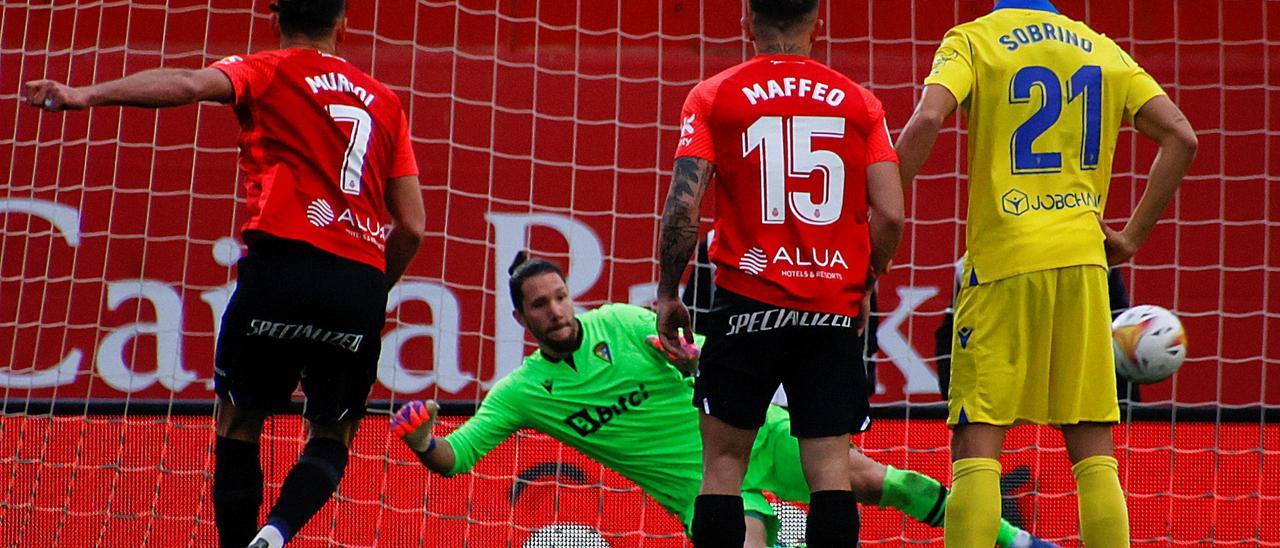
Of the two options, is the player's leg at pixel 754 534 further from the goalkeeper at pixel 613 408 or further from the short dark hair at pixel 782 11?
the short dark hair at pixel 782 11

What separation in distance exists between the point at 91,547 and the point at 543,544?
171 cm

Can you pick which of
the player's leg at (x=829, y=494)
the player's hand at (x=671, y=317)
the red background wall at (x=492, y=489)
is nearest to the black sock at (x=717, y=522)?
the player's leg at (x=829, y=494)

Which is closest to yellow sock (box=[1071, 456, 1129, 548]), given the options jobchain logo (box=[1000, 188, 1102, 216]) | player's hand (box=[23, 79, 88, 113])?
jobchain logo (box=[1000, 188, 1102, 216])

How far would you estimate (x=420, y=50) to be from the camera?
24.4 feet

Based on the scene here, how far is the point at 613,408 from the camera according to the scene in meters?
5.11

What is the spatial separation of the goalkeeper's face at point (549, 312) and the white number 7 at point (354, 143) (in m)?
1.38

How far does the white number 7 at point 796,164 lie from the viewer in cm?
353

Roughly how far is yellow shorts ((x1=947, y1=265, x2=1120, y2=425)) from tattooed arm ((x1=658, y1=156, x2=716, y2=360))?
730 millimetres

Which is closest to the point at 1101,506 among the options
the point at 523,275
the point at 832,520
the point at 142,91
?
the point at 832,520

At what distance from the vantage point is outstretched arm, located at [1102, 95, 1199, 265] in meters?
3.71

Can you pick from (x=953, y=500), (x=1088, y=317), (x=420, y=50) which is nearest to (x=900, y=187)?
(x=1088, y=317)

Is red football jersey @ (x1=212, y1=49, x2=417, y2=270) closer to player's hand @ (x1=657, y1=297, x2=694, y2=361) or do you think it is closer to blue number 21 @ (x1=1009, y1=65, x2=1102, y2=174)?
player's hand @ (x1=657, y1=297, x2=694, y2=361)

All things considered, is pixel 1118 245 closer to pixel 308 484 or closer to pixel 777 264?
pixel 777 264

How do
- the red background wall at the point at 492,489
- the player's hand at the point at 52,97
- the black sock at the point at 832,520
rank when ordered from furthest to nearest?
1. the red background wall at the point at 492,489
2. the black sock at the point at 832,520
3. the player's hand at the point at 52,97
